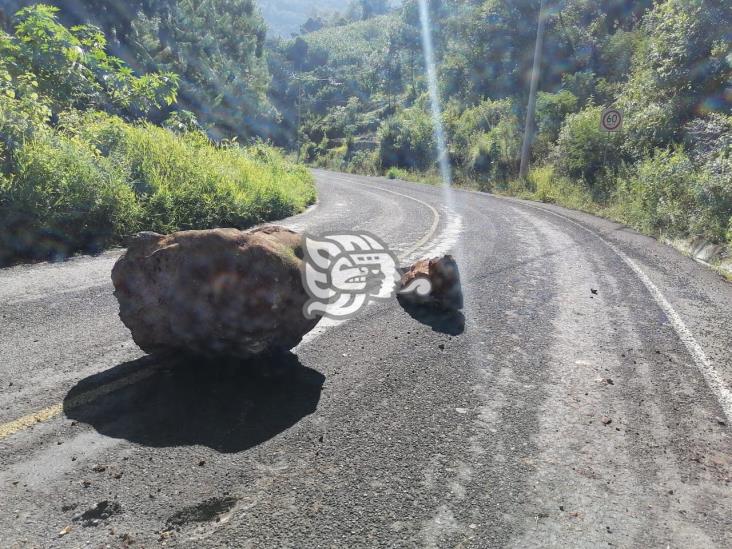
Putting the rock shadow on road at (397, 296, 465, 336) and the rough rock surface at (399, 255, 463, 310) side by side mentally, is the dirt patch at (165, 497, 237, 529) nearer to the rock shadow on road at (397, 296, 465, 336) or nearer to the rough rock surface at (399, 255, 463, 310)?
the rock shadow on road at (397, 296, 465, 336)

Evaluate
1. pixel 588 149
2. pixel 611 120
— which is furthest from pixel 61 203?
pixel 588 149

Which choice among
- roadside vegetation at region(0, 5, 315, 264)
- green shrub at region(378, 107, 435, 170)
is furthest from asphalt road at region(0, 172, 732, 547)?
green shrub at region(378, 107, 435, 170)

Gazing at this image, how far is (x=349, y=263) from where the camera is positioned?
7.66m

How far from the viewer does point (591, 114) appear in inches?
831

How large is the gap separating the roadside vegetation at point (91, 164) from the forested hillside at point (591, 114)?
399 inches

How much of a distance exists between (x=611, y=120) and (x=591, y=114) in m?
2.51

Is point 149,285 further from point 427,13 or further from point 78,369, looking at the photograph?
point 427,13

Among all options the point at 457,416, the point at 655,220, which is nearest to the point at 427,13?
the point at 655,220

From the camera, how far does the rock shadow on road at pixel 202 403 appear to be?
10.4ft

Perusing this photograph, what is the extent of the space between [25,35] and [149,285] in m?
10.5

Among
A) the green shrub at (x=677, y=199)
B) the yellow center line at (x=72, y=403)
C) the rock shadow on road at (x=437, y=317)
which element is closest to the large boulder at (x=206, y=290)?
the yellow center line at (x=72, y=403)

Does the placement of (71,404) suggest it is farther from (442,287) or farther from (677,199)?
(677,199)

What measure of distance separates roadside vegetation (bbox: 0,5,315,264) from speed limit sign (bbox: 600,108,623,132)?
38.7 feet

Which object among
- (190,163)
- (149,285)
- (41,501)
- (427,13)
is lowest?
(41,501)
